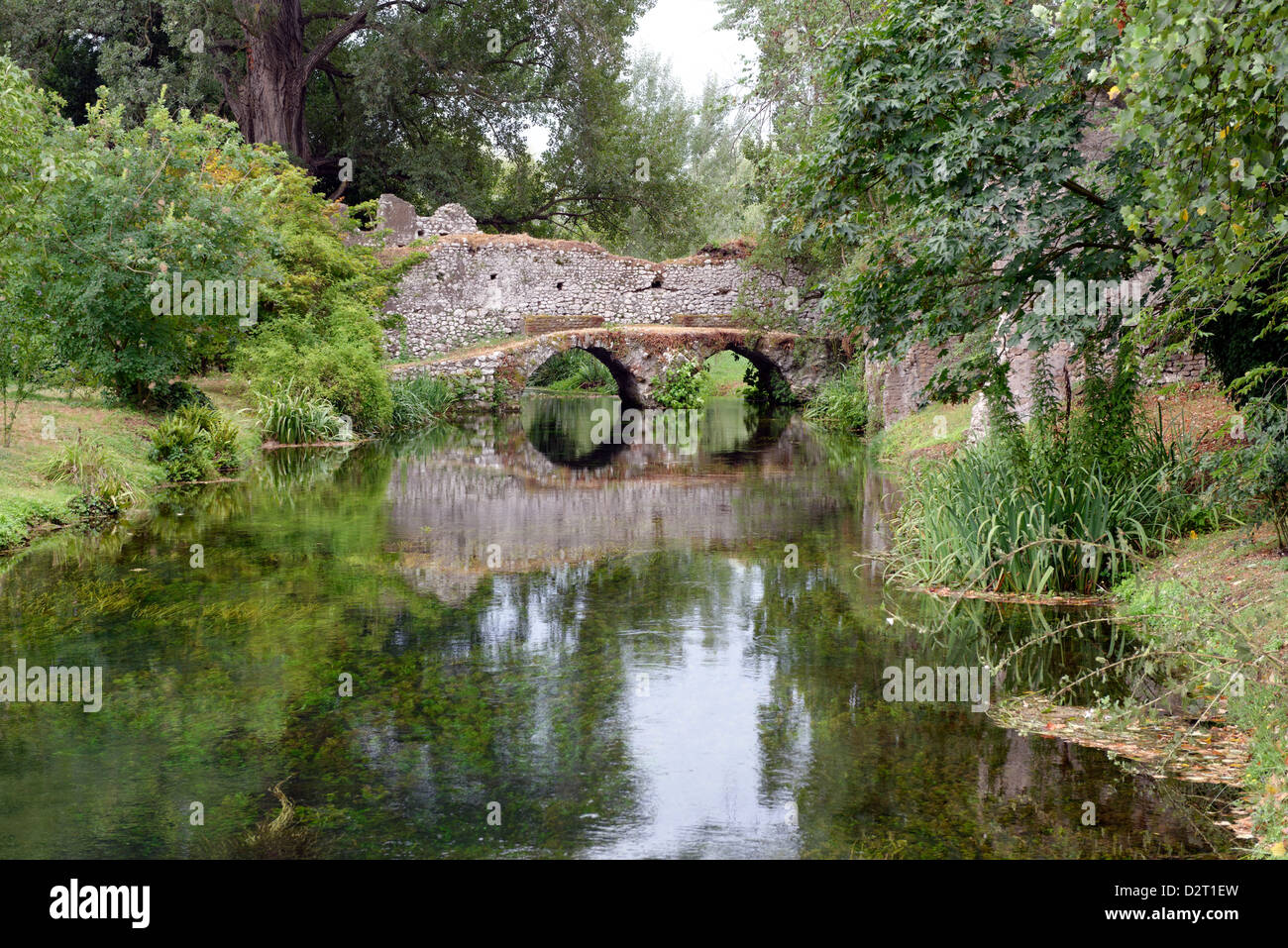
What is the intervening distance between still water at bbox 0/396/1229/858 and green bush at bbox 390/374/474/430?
12252 millimetres

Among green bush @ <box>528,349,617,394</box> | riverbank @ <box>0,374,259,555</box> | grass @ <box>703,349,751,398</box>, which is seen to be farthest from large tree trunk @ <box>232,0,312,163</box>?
grass @ <box>703,349,751,398</box>

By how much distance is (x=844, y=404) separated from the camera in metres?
Answer: 27.9

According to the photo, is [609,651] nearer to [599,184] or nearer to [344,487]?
[344,487]

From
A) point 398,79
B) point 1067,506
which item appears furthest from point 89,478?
point 398,79

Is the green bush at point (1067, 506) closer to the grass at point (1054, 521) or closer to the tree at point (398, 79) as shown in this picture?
the grass at point (1054, 521)

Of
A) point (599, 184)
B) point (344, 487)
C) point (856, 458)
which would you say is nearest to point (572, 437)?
point (856, 458)

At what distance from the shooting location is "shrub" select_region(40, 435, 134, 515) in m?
13.7

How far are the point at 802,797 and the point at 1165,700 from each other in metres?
3.11

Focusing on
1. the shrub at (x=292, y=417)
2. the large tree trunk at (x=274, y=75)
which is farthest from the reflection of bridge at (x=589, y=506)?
the large tree trunk at (x=274, y=75)

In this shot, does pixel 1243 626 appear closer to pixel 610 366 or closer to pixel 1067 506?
pixel 1067 506

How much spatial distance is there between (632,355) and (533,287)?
4279 millimetres

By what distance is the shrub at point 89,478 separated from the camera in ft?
Result: 44.9

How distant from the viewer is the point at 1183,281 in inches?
272

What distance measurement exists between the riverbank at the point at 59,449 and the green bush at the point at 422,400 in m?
5.61
